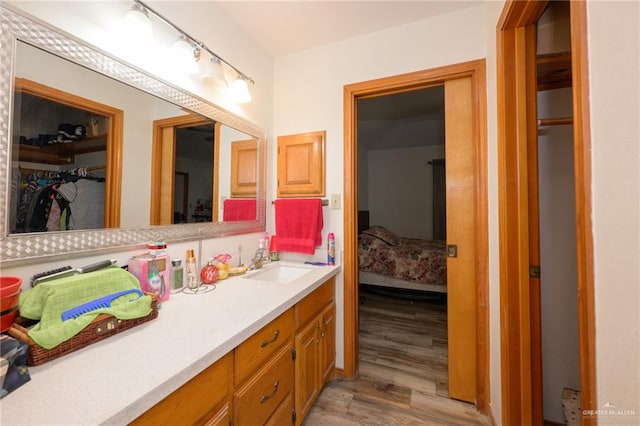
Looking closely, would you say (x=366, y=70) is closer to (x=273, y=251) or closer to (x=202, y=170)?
(x=202, y=170)

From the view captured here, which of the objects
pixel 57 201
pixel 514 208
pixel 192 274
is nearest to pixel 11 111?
pixel 57 201

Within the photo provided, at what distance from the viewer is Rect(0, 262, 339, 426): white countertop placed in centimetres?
48

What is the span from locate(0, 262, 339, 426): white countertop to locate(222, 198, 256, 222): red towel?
668 millimetres

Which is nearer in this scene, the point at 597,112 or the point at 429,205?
the point at 597,112

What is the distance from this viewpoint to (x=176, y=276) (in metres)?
1.20

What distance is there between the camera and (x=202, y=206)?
1.44m

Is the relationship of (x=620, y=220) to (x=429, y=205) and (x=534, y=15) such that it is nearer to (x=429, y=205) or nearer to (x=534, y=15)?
(x=534, y=15)

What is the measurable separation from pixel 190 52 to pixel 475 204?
5.97ft

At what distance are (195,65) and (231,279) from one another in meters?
1.19

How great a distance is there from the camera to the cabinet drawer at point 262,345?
855mm

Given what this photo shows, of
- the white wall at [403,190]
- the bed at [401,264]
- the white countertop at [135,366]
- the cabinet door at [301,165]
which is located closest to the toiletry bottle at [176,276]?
the white countertop at [135,366]

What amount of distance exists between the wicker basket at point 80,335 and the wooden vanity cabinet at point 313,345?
0.69 m

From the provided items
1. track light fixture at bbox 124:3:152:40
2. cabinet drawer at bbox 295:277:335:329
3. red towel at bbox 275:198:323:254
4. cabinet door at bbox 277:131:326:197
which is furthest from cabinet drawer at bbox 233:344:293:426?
track light fixture at bbox 124:3:152:40

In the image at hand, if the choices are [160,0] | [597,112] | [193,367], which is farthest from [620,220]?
[160,0]
